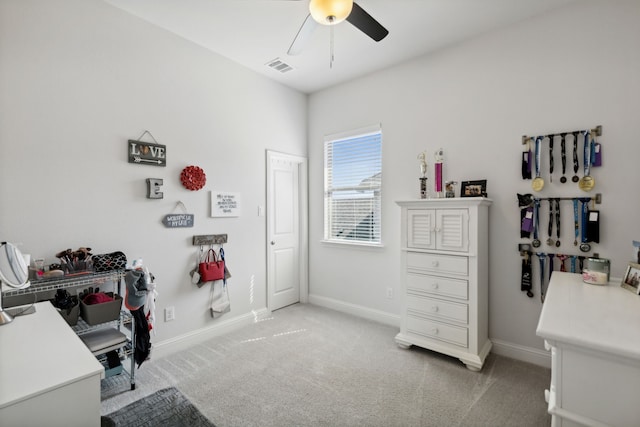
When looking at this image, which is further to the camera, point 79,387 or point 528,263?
point 528,263

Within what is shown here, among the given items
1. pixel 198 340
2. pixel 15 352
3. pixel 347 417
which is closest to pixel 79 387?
pixel 15 352

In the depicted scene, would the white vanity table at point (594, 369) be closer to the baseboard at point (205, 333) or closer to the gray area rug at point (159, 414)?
the gray area rug at point (159, 414)

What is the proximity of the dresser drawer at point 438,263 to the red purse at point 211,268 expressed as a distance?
75.2 inches

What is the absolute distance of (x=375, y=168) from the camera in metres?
3.58

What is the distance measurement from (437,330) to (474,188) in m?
1.36

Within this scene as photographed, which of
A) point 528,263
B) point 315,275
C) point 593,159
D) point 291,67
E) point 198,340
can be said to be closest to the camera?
point 593,159

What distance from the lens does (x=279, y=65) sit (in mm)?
3354

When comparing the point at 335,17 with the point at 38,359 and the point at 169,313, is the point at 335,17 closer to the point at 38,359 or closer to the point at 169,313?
the point at 38,359

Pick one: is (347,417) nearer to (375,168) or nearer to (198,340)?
(198,340)

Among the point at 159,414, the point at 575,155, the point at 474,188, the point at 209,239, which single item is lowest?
the point at 159,414

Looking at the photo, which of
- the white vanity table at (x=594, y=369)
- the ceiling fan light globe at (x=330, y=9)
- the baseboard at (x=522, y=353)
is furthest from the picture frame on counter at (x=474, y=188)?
the ceiling fan light globe at (x=330, y=9)

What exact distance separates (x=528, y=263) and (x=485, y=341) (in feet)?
2.63

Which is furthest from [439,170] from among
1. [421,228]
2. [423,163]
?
[421,228]

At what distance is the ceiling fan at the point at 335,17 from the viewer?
177 cm
